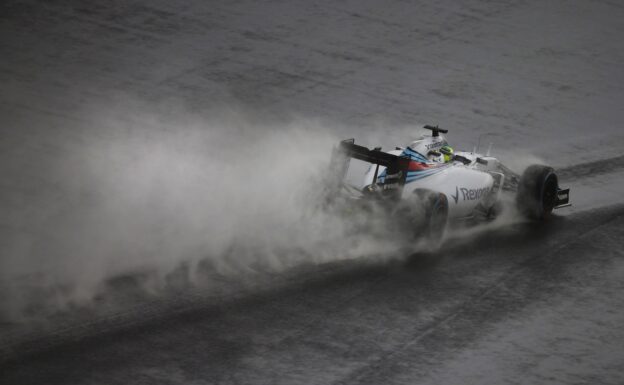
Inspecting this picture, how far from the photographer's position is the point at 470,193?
16.2m

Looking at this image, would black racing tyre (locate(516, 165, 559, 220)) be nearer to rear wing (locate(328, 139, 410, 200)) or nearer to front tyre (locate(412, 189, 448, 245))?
front tyre (locate(412, 189, 448, 245))

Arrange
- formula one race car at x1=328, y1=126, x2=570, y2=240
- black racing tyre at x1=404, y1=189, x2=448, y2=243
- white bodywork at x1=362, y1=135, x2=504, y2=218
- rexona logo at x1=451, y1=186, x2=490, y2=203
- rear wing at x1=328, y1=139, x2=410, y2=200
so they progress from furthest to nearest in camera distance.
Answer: rexona logo at x1=451, y1=186, x2=490, y2=203 → white bodywork at x1=362, y1=135, x2=504, y2=218 → rear wing at x1=328, y1=139, x2=410, y2=200 → formula one race car at x1=328, y1=126, x2=570, y2=240 → black racing tyre at x1=404, y1=189, x2=448, y2=243

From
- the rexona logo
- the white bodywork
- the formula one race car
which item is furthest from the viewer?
the rexona logo

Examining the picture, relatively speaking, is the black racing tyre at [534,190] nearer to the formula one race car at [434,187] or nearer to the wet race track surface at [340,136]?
the formula one race car at [434,187]

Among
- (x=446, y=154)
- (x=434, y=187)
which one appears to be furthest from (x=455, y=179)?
(x=446, y=154)

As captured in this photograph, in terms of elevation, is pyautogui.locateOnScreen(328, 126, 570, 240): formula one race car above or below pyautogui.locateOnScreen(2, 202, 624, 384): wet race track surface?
above

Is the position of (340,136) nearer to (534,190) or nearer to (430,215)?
(534,190)

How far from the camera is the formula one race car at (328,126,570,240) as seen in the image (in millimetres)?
15156

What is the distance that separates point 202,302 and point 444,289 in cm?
356

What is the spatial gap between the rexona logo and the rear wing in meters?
1.02

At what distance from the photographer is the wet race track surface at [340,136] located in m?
11.6

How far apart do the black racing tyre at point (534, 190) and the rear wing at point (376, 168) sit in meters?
2.80

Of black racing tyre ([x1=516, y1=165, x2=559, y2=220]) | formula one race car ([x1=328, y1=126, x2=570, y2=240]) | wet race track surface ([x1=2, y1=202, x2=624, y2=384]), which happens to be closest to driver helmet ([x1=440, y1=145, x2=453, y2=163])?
formula one race car ([x1=328, y1=126, x2=570, y2=240])

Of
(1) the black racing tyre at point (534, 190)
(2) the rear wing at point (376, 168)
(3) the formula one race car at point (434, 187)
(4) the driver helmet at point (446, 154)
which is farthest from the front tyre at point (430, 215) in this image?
(1) the black racing tyre at point (534, 190)
